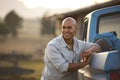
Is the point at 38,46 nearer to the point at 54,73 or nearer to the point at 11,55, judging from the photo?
the point at 11,55

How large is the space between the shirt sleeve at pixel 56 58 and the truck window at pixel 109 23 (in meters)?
1.05

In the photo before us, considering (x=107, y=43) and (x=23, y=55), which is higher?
(x=107, y=43)

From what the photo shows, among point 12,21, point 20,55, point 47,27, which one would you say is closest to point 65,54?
point 20,55

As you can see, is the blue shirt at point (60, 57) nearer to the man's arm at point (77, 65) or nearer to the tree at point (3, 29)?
the man's arm at point (77, 65)

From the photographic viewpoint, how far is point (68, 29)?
5.61 metres

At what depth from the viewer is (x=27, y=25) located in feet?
94.5

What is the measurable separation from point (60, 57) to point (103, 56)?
1119 mm

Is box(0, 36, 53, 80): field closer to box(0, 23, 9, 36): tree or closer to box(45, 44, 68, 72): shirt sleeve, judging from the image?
box(0, 23, 9, 36): tree

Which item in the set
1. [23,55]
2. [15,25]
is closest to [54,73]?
[23,55]

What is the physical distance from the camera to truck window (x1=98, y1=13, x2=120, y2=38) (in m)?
6.15

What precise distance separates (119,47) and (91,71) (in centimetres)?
47

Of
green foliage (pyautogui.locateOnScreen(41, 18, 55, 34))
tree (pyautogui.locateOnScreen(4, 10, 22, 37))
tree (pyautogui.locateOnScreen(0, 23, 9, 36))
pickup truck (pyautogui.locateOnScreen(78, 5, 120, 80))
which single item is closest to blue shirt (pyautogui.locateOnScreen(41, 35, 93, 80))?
pickup truck (pyautogui.locateOnScreen(78, 5, 120, 80))

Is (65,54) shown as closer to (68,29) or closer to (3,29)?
(68,29)

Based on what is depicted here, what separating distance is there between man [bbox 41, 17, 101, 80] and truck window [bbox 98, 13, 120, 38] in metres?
0.64
